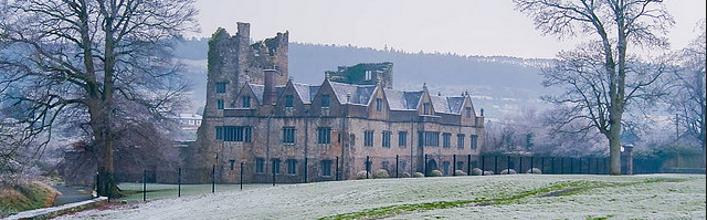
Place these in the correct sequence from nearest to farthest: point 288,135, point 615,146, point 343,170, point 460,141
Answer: point 615,146 < point 343,170 < point 288,135 < point 460,141

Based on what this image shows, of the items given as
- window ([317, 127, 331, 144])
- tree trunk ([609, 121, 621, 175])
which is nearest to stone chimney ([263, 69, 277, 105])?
window ([317, 127, 331, 144])

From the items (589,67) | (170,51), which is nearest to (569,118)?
(589,67)

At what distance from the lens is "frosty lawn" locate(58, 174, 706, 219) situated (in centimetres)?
2423

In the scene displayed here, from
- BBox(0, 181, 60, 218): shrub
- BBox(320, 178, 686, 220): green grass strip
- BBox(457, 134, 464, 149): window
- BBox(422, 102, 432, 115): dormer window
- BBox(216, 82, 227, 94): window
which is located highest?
BBox(216, 82, 227, 94): window

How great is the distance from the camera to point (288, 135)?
220ft

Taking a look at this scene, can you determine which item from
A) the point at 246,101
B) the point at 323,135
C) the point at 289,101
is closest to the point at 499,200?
the point at 323,135

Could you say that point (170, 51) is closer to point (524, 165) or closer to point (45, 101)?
point (45, 101)

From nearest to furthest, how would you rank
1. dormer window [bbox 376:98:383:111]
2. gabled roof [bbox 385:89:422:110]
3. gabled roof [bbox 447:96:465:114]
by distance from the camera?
dormer window [bbox 376:98:383:111] → gabled roof [bbox 385:89:422:110] → gabled roof [bbox 447:96:465:114]

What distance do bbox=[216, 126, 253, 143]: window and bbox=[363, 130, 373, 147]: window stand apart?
849 centimetres

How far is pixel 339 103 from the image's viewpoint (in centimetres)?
6500

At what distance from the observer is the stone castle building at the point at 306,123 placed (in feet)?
214

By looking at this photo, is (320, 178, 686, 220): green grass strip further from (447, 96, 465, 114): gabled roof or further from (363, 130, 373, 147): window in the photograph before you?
(447, 96, 465, 114): gabled roof

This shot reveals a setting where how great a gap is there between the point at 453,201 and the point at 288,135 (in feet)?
126

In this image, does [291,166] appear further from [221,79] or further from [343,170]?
[221,79]
